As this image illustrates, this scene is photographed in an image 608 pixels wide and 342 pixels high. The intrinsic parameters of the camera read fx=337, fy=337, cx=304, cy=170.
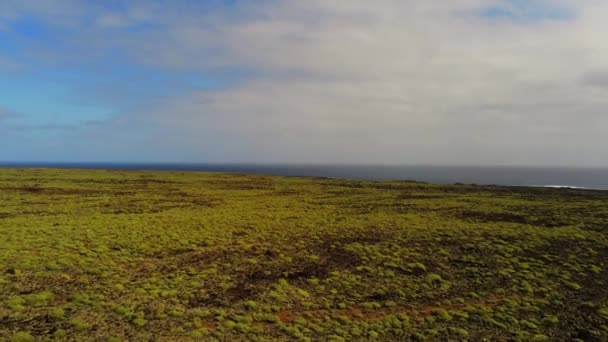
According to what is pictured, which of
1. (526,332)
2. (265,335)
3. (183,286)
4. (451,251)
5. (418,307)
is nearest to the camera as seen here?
(265,335)

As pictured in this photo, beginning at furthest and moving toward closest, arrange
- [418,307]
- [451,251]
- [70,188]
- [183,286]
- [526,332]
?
[70,188]
[451,251]
[183,286]
[418,307]
[526,332]

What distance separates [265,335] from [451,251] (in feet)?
73.5

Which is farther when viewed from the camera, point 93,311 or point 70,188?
point 70,188

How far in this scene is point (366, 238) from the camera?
37.0m

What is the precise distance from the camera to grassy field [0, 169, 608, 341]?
18.0 m

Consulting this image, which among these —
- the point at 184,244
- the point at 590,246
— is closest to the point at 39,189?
the point at 184,244

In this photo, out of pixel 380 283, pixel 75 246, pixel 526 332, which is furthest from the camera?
pixel 75 246

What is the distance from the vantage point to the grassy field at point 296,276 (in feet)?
59.1

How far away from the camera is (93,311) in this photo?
1861cm

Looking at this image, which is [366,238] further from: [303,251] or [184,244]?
[184,244]

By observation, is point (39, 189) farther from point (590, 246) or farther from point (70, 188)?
point (590, 246)

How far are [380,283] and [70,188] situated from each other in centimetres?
7423

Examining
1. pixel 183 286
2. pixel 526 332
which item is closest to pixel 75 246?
pixel 183 286

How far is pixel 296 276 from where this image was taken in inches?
1006
